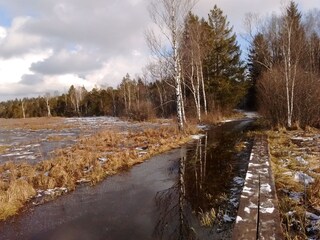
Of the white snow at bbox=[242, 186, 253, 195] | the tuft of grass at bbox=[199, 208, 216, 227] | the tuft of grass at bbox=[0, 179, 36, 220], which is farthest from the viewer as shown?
the tuft of grass at bbox=[0, 179, 36, 220]

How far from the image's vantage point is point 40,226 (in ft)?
20.6

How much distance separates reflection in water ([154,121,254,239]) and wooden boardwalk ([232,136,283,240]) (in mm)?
363

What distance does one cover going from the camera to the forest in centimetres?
1869

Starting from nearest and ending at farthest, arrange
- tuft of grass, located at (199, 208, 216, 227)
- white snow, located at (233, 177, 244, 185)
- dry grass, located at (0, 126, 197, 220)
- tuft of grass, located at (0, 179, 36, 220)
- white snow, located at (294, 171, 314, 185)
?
tuft of grass, located at (199, 208, 216, 227) < tuft of grass, located at (0, 179, 36, 220) < white snow, located at (294, 171, 314, 185) < dry grass, located at (0, 126, 197, 220) < white snow, located at (233, 177, 244, 185)

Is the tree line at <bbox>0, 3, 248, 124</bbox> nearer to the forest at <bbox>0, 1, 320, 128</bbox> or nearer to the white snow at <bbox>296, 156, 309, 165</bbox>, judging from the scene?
the forest at <bbox>0, 1, 320, 128</bbox>

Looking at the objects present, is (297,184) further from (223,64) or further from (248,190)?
(223,64)

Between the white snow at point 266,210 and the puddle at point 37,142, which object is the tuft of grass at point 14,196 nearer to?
the puddle at point 37,142

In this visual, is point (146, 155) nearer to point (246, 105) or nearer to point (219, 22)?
point (219, 22)

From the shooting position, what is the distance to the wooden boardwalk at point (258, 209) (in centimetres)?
471

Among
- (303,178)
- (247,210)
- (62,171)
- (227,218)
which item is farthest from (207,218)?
(62,171)

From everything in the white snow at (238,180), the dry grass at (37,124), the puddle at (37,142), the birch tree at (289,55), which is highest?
the birch tree at (289,55)

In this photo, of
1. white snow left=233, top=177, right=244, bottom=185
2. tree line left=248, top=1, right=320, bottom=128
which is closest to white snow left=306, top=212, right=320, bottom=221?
white snow left=233, top=177, right=244, bottom=185

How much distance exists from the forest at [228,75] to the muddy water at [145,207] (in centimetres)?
1018

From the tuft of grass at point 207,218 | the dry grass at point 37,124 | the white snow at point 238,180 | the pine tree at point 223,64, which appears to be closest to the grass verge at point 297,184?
the white snow at point 238,180
